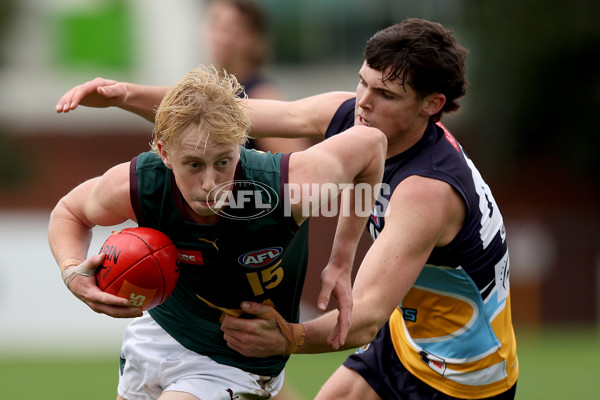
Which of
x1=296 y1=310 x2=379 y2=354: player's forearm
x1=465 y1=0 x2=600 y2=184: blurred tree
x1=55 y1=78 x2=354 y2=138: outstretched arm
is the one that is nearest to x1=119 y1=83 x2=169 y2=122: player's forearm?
x1=55 y1=78 x2=354 y2=138: outstretched arm

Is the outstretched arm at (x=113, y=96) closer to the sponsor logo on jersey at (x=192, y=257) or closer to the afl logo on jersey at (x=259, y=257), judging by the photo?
the sponsor logo on jersey at (x=192, y=257)

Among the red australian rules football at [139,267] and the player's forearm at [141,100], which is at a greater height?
the player's forearm at [141,100]

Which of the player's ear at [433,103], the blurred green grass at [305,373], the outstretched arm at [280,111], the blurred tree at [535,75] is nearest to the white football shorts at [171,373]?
the outstretched arm at [280,111]

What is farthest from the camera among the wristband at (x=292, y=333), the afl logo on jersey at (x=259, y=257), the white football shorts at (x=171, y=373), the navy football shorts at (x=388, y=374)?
the navy football shorts at (x=388, y=374)

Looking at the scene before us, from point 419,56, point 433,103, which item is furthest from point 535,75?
point 419,56

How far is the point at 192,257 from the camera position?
4.35 meters

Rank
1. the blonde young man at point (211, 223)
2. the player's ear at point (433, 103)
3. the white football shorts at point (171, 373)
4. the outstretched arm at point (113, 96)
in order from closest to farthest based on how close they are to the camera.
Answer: the blonde young man at point (211, 223)
the white football shorts at point (171, 373)
the outstretched arm at point (113, 96)
the player's ear at point (433, 103)

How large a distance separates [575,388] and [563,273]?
5927 mm

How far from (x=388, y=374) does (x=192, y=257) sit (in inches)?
57.5

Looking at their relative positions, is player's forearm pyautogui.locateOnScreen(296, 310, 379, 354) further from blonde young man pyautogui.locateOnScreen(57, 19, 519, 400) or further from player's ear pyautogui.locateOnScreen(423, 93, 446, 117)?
player's ear pyautogui.locateOnScreen(423, 93, 446, 117)

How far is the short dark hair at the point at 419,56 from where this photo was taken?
15.4 feet

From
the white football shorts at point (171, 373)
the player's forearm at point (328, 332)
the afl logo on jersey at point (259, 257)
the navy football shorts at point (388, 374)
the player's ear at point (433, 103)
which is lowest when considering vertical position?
Answer: the navy football shorts at point (388, 374)

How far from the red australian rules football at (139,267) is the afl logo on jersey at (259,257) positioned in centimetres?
33

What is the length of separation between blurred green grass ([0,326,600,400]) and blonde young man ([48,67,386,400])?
473 cm
